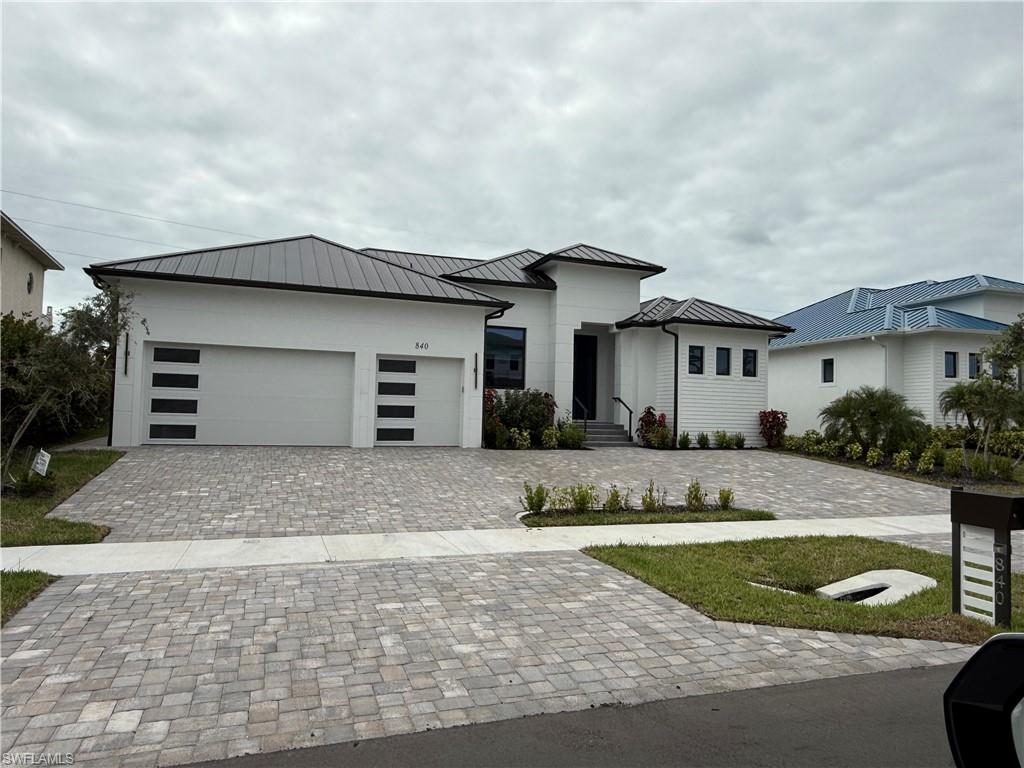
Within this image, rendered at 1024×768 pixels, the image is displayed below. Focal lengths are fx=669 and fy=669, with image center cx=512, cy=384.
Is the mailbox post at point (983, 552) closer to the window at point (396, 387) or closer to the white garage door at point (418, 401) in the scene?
the white garage door at point (418, 401)

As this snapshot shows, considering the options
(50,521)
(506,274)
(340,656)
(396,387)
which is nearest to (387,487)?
(50,521)

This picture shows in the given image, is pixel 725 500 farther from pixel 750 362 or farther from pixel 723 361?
pixel 750 362

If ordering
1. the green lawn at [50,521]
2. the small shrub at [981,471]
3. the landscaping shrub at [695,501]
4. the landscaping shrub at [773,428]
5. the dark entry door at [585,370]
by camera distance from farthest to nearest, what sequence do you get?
the dark entry door at [585,370] < the landscaping shrub at [773,428] < the small shrub at [981,471] < the landscaping shrub at [695,501] < the green lawn at [50,521]

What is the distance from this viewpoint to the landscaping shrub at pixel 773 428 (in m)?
21.5

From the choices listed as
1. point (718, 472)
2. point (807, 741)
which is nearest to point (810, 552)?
point (807, 741)

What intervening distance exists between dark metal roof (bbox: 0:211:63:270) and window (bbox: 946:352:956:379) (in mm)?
28548

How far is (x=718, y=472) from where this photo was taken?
15945 millimetres

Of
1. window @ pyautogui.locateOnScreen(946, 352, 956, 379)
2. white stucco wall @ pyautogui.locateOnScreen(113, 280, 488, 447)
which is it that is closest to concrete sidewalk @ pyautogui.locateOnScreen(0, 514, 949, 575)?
white stucco wall @ pyautogui.locateOnScreen(113, 280, 488, 447)

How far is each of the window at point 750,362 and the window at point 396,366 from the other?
36.3 feet

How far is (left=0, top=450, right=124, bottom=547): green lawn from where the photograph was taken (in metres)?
7.70

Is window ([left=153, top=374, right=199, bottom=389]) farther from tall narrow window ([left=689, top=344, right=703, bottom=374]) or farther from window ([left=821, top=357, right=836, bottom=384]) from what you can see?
window ([left=821, top=357, right=836, bottom=384])

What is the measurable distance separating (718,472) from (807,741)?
12.7m

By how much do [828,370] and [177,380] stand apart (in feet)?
73.7
